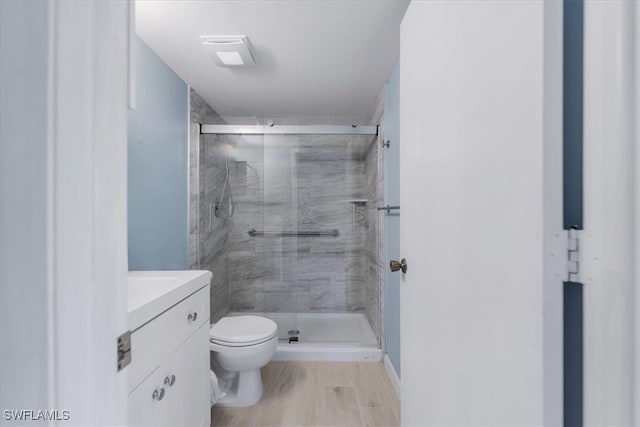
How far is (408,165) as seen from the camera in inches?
41.2

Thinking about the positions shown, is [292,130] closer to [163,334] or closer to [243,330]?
[243,330]

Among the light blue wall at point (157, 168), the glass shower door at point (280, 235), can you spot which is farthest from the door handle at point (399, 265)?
the glass shower door at point (280, 235)

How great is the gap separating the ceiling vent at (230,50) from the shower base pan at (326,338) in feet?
6.93

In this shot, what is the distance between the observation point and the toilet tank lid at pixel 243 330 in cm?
166

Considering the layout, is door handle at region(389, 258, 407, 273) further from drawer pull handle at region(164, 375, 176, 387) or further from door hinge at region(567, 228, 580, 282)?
drawer pull handle at region(164, 375, 176, 387)

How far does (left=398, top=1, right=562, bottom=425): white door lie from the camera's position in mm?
447

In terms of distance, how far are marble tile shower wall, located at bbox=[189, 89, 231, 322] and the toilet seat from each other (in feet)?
1.94

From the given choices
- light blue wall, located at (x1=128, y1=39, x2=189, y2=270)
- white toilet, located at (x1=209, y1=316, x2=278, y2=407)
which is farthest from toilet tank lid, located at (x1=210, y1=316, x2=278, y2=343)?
light blue wall, located at (x1=128, y1=39, x2=189, y2=270)

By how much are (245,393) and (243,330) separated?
1.17ft

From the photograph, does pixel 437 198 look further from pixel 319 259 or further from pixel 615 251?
pixel 319 259

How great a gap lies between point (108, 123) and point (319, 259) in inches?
96.9

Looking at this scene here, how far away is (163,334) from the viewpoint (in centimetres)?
94

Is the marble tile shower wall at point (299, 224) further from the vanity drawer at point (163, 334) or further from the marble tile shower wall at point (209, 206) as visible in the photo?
the vanity drawer at point (163, 334)

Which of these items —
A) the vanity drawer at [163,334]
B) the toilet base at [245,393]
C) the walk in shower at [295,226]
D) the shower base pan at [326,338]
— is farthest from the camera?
the walk in shower at [295,226]
